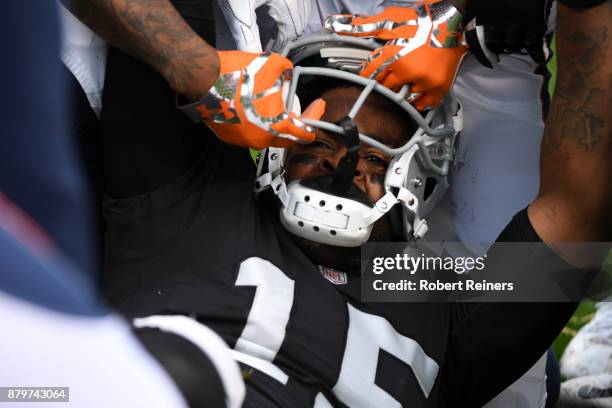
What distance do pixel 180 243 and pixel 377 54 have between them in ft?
1.98

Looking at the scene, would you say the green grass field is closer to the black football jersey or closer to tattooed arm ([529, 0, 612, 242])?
the black football jersey

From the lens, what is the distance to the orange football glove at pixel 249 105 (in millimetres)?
1524

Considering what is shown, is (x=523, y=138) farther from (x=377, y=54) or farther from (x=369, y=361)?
(x=369, y=361)

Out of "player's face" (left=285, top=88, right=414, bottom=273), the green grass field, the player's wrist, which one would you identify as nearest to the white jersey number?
"player's face" (left=285, top=88, right=414, bottom=273)

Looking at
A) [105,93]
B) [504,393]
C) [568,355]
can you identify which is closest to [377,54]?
[105,93]

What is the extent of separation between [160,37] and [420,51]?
22.6 inches

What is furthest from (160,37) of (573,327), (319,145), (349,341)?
(573,327)

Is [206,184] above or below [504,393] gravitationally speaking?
above

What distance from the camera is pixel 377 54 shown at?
1.74 meters

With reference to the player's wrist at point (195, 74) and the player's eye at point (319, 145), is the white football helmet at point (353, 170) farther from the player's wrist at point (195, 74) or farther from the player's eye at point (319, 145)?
the player's wrist at point (195, 74)

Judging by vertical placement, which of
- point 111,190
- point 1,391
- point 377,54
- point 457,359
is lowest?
point 457,359

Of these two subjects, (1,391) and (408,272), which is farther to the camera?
(408,272)

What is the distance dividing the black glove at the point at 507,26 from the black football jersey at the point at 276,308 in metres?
0.56

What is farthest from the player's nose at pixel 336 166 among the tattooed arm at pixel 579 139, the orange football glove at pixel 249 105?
the tattooed arm at pixel 579 139
